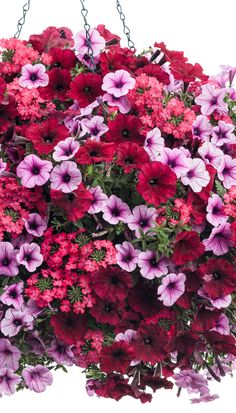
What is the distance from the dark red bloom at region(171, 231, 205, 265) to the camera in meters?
2.73

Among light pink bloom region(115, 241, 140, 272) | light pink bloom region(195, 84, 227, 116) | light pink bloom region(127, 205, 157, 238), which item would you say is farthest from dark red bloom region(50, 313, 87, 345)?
light pink bloom region(195, 84, 227, 116)

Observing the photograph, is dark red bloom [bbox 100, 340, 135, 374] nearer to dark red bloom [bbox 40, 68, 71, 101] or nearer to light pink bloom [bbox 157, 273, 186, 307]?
light pink bloom [bbox 157, 273, 186, 307]

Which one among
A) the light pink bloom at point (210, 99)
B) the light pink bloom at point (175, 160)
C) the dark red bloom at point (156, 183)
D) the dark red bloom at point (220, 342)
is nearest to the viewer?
the dark red bloom at point (156, 183)

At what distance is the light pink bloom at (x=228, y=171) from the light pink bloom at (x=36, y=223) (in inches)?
25.5

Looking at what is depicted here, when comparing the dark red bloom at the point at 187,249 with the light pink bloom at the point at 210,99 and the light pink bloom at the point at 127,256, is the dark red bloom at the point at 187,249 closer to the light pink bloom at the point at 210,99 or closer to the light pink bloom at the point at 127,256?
the light pink bloom at the point at 127,256

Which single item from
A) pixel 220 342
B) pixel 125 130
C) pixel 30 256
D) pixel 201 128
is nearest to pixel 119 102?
pixel 125 130

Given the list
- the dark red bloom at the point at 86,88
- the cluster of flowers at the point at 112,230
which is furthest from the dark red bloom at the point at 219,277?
the dark red bloom at the point at 86,88

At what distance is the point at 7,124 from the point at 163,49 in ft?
2.50

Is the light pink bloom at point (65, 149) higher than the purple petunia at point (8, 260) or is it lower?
higher

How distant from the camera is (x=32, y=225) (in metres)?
2.79

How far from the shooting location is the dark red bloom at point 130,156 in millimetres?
2725

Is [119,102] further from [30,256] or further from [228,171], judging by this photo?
[30,256]

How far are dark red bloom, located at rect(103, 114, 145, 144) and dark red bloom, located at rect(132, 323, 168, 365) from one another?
63 cm

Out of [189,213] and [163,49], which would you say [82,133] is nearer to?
[189,213]
